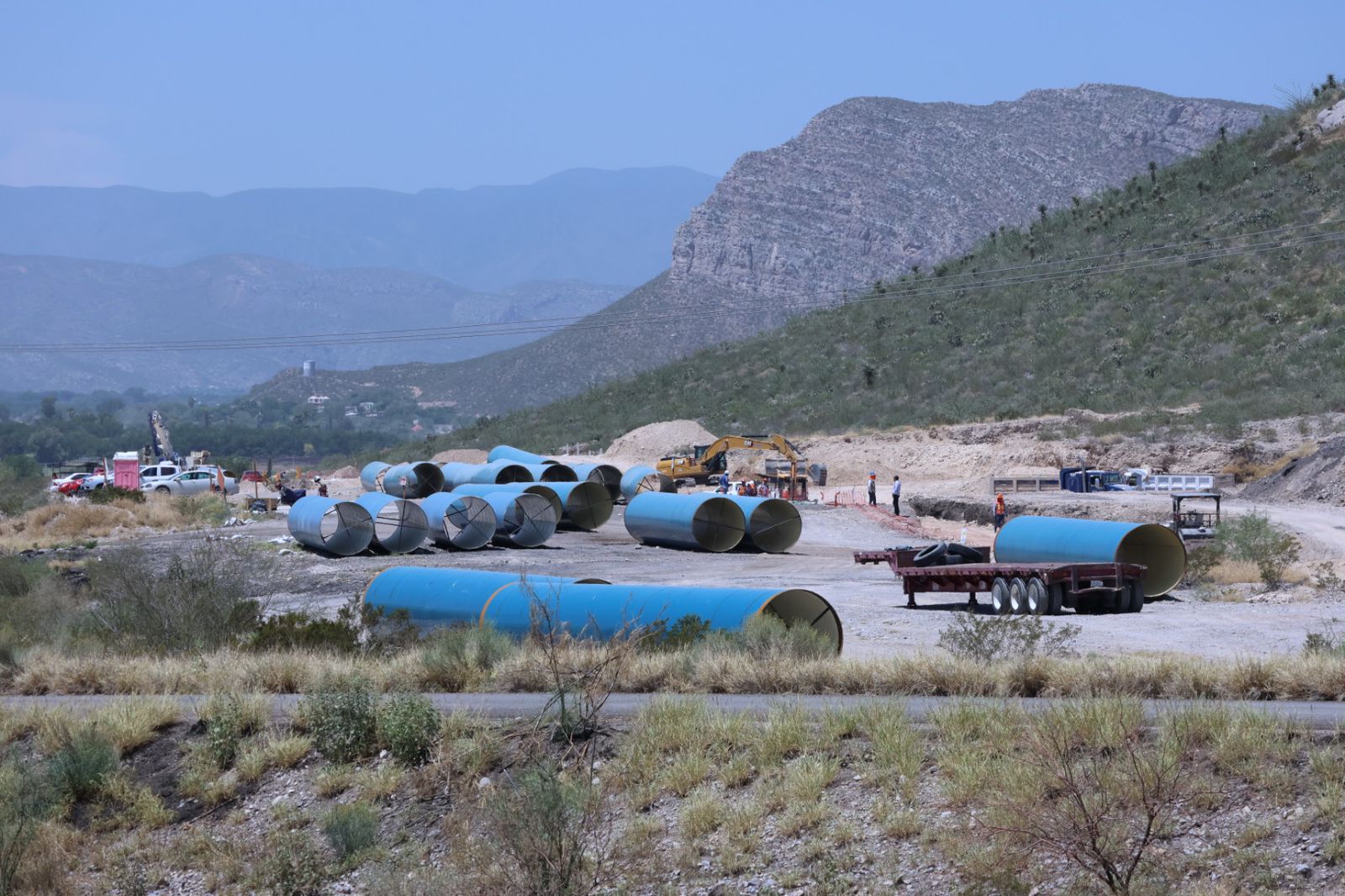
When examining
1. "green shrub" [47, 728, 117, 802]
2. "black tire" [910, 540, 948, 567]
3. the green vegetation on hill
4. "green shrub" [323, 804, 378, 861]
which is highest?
the green vegetation on hill

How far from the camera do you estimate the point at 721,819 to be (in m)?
11.4

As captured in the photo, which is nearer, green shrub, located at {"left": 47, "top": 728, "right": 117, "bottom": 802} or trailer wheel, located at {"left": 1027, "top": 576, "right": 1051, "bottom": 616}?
green shrub, located at {"left": 47, "top": 728, "right": 117, "bottom": 802}

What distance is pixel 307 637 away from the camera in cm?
1969

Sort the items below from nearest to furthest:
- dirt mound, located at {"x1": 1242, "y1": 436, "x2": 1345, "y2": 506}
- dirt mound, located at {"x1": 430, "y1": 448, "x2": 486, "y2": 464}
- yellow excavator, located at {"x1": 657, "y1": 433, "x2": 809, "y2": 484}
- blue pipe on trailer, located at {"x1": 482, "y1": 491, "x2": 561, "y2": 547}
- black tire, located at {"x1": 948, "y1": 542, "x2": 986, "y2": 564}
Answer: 1. black tire, located at {"x1": 948, "y1": 542, "x2": 986, "y2": 564}
2. blue pipe on trailer, located at {"x1": 482, "y1": 491, "x2": 561, "y2": 547}
3. dirt mound, located at {"x1": 1242, "y1": 436, "x2": 1345, "y2": 506}
4. yellow excavator, located at {"x1": 657, "y1": 433, "x2": 809, "y2": 484}
5. dirt mound, located at {"x1": 430, "y1": 448, "x2": 486, "y2": 464}

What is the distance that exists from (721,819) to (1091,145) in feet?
585

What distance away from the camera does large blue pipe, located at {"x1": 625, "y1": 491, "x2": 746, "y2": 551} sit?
1683 inches

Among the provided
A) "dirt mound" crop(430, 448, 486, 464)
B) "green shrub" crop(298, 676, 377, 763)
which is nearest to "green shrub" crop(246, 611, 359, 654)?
"green shrub" crop(298, 676, 377, 763)

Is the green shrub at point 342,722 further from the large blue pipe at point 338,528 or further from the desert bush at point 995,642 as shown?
the large blue pipe at point 338,528

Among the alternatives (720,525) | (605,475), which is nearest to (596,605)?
(720,525)

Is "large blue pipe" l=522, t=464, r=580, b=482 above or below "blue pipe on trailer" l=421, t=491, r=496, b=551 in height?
above

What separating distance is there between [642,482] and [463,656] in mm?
40099

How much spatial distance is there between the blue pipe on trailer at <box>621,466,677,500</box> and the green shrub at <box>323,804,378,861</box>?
43.9 meters

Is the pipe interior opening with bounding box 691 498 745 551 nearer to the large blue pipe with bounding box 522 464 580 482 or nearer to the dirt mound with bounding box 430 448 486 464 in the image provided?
the large blue pipe with bounding box 522 464 580 482

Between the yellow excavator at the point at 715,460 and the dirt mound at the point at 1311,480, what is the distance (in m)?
19.5
